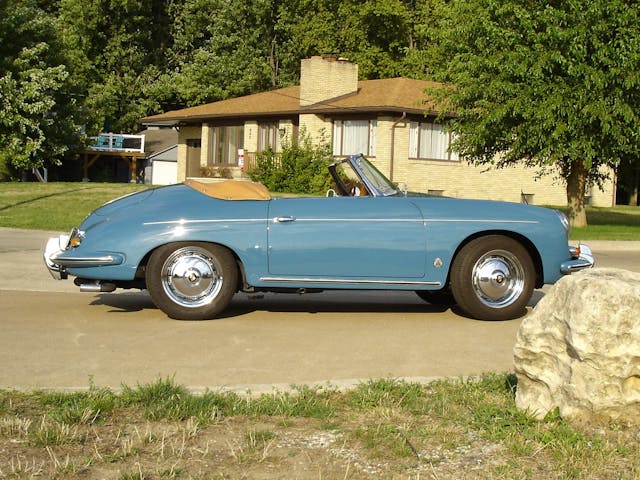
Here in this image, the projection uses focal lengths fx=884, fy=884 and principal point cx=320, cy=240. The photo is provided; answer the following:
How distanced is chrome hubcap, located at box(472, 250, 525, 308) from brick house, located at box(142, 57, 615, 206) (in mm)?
23875

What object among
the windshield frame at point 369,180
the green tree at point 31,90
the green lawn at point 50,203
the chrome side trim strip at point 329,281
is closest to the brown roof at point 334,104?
the green tree at point 31,90

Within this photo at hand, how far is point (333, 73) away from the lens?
36.4m

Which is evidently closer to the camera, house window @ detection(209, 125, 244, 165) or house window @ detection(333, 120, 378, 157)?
house window @ detection(333, 120, 378, 157)

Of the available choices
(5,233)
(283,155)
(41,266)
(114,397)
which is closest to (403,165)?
(283,155)

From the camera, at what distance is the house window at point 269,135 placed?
38250 mm

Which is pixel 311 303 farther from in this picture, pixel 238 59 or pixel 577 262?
pixel 238 59

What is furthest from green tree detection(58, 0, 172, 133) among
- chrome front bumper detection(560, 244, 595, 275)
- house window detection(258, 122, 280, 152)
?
chrome front bumper detection(560, 244, 595, 275)

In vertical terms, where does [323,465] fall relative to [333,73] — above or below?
below

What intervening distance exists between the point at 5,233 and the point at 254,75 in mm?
A: 38014

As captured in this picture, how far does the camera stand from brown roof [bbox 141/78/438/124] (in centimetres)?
3381

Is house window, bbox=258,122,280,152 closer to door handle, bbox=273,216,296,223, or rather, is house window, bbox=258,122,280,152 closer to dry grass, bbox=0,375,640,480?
door handle, bbox=273,216,296,223

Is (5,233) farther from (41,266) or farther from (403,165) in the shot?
(403,165)

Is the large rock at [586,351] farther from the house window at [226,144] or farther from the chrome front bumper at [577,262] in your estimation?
the house window at [226,144]

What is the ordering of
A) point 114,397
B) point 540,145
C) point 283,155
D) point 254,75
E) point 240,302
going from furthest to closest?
point 254,75
point 283,155
point 540,145
point 240,302
point 114,397
